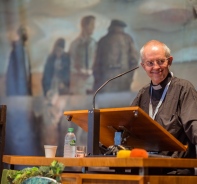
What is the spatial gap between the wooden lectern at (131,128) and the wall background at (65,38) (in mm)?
1351

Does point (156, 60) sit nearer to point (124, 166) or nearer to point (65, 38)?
point (124, 166)

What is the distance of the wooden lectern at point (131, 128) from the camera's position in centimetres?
239

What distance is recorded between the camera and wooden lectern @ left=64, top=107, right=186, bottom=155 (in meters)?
2.39

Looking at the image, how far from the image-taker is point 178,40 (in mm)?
3936

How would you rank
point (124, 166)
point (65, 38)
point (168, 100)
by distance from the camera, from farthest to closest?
point (65, 38) → point (168, 100) → point (124, 166)

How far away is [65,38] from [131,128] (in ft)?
7.16

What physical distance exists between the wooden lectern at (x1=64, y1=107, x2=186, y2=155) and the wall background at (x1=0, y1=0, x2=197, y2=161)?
1351mm

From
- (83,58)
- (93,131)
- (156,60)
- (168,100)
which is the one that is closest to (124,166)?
(93,131)

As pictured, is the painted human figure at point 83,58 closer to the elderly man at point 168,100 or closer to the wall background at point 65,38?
the wall background at point 65,38

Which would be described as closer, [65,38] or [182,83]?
[182,83]

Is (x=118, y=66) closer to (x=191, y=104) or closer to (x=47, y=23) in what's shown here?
(x=47, y=23)

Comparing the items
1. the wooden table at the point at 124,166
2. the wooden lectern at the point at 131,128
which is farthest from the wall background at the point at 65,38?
the wooden table at the point at 124,166

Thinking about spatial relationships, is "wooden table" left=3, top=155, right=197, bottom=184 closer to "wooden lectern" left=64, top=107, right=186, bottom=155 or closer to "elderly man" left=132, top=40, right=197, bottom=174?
"wooden lectern" left=64, top=107, right=186, bottom=155

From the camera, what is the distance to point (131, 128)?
258 centimetres
